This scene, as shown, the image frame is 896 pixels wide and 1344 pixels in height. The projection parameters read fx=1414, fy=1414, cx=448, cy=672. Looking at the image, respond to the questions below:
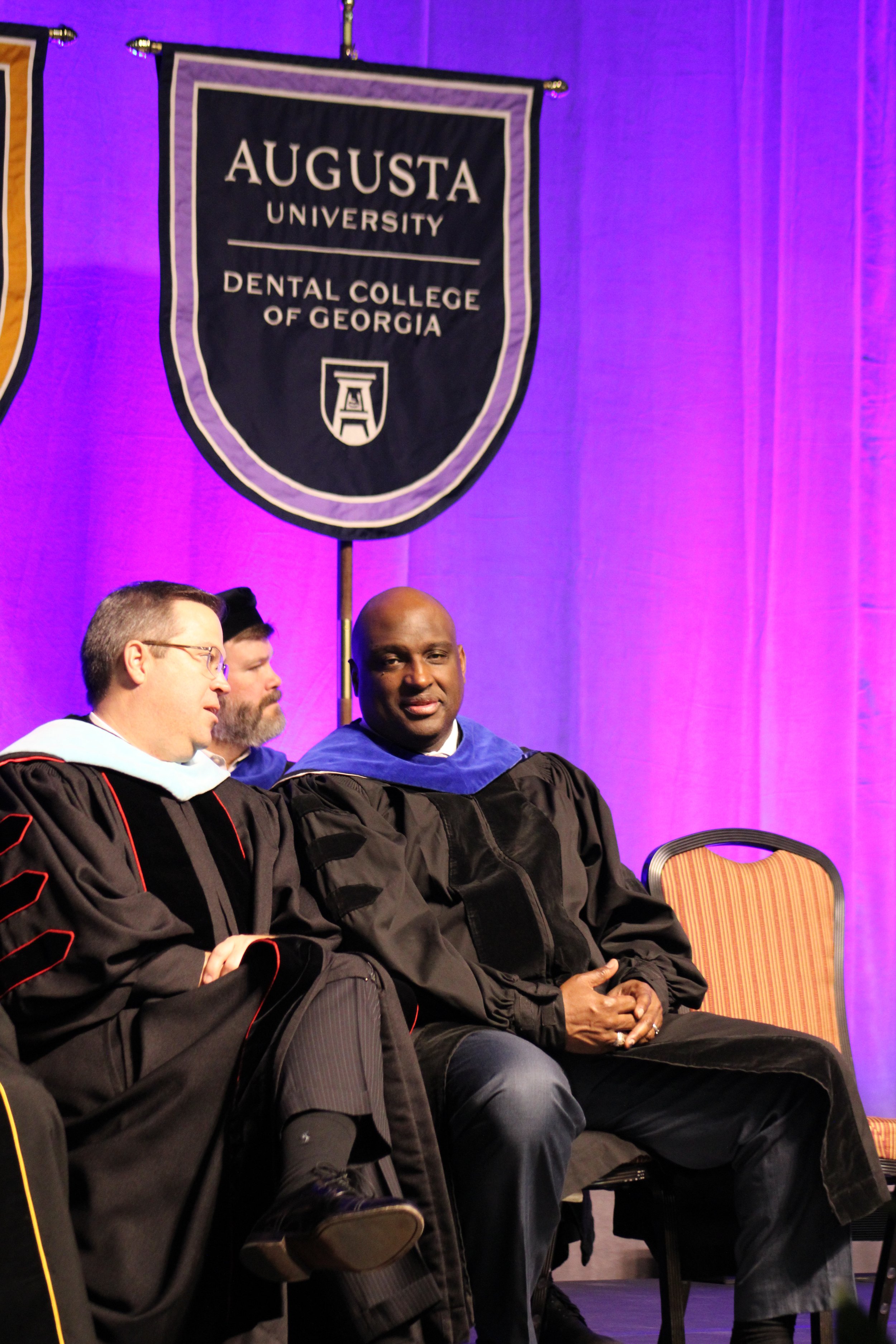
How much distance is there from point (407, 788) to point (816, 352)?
228cm

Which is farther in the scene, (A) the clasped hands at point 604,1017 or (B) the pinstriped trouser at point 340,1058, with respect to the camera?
(A) the clasped hands at point 604,1017

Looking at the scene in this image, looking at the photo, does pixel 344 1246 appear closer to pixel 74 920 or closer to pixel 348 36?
pixel 74 920

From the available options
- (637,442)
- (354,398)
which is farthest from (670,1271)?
(637,442)

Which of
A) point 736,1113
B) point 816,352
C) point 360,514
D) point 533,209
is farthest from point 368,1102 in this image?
point 816,352

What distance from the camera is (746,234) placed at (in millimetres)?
4641

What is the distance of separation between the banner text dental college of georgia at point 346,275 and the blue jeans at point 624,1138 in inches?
66.1

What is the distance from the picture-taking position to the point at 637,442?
4527 millimetres

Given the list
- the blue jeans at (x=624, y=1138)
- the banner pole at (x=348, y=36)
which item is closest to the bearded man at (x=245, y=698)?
the blue jeans at (x=624, y=1138)

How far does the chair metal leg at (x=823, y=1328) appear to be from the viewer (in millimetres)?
2752

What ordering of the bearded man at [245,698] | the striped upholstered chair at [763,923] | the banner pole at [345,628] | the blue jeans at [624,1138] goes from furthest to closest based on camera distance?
the bearded man at [245,698] → the banner pole at [345,628] → the striped upholstered chair at [763,923] → the blue jeans at [624,1138]

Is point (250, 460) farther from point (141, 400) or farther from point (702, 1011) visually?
point (702, 1011)

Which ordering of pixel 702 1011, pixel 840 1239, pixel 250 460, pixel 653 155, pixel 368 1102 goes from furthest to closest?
pixel 653 155 < pixel 250 460 < pixel 702 1011 < pixel 840 1239 < pixel 368 1102

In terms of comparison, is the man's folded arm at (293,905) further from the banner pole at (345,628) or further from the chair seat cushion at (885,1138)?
the chair seat cushion at (885,1138)

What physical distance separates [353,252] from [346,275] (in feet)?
0.22
